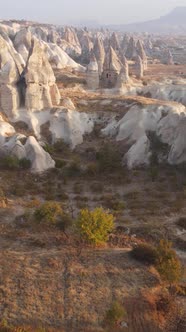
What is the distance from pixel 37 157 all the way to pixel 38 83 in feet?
33.0

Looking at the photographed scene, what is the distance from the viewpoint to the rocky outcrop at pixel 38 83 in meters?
37.6

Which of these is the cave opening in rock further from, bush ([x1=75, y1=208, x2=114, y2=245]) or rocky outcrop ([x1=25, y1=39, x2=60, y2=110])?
bush ([x1=75, y1=208, x2=114, y2=245])

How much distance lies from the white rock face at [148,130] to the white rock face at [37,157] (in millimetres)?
5762

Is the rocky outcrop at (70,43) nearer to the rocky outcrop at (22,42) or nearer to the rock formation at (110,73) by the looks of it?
the rocky outcrop at (22,42)

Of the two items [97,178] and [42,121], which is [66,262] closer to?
[97,178]

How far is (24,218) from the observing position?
23.0 meters

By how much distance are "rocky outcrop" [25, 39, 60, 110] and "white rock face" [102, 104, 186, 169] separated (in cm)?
618

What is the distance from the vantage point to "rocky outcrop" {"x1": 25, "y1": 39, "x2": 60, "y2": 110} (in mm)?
37625

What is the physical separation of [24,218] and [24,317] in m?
8.25

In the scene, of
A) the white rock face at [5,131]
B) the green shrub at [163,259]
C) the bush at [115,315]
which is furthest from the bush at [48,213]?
the white rock face at [5,131]

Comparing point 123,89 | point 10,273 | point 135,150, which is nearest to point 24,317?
point 10,273

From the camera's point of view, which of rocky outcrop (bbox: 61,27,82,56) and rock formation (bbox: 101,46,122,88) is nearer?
rock formation (bbox: 101,46,122,88)

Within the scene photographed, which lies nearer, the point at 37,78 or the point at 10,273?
the point at 10,273

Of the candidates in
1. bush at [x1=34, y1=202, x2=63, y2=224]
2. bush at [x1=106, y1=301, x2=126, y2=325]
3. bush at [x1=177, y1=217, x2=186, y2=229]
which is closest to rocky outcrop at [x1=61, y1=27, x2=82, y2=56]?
bush at [x1=177, y1=217, x2=186, y2=229]
